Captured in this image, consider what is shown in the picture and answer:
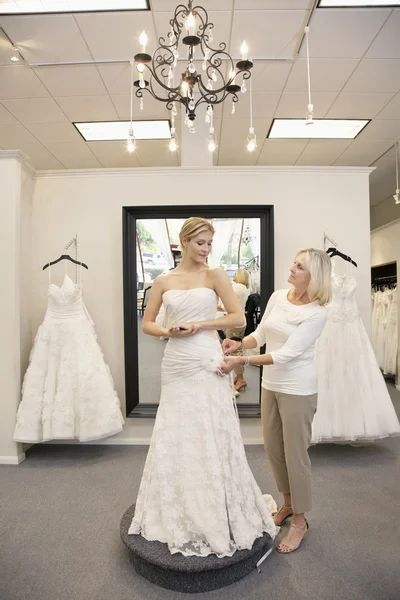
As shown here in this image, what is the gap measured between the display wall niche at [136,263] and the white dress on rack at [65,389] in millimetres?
261

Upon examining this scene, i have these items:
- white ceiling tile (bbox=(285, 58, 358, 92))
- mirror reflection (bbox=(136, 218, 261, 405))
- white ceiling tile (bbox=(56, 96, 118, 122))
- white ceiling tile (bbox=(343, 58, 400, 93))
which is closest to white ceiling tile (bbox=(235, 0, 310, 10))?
white ceiling tile (bbox=(285, 58, 358, 92))

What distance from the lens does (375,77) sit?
3865 millimetres

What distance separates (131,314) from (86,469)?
4.35 feet

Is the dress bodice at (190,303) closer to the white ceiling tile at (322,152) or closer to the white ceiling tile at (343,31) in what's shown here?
the white ceiling tile at (343,31)

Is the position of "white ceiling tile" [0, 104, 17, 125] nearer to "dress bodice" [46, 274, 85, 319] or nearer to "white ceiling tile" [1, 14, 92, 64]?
"white ceiling tile" [1, 14, 92, 64]

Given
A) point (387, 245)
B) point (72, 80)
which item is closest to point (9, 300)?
point (72, 80)

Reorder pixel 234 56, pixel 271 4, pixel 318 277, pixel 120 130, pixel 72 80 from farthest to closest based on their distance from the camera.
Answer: pixel 120 130 < pixel 72 80 < pixel 234 56 < pixel 271 4 < pixel 318 277

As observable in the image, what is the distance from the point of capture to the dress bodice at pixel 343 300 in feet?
11.5

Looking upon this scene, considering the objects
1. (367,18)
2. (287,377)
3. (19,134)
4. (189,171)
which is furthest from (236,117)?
(287,377)

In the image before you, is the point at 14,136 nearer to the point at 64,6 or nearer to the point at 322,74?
the point at 64,6

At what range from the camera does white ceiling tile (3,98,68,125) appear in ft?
14.2

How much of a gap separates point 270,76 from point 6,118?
3005 mm

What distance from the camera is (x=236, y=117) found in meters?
4.66

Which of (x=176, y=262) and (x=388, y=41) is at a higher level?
(x=388, y=41)
